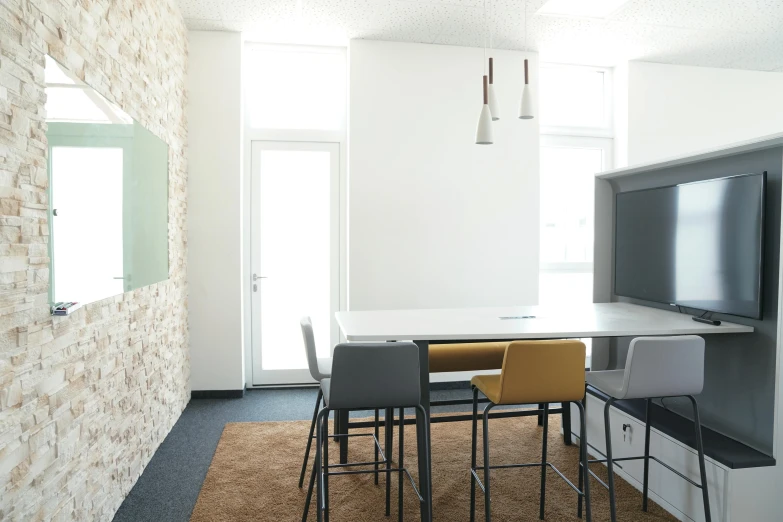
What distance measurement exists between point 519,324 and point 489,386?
1.39 feet

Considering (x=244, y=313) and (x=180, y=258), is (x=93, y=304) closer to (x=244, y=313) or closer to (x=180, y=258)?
(x=180, y=258)

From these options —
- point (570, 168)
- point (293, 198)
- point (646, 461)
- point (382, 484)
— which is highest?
point (570, 168)

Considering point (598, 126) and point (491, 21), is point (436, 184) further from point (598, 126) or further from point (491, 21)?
point (598, 126)

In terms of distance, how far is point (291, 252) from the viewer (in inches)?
207

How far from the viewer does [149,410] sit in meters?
3.53

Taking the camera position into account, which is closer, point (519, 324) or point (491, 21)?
point (519, 324)

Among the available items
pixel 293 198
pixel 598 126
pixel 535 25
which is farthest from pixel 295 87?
pixel 598 126

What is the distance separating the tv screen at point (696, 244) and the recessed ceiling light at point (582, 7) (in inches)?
62.3

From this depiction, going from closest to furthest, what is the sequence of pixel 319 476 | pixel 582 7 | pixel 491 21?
pixel 319 476, pixel 582 7, pixel 491 21

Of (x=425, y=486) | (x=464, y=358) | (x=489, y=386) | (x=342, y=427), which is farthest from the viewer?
(x=464, y=358)

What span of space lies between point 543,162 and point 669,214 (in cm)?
251

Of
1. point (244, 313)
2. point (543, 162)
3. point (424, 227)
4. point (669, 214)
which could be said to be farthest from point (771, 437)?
point (244, 313)

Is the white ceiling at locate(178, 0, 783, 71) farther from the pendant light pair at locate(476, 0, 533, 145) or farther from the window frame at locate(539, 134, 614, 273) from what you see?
the pendant light pair at locate(476, 0, 533, 145)

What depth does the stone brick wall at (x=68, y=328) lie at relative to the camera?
184 cm
